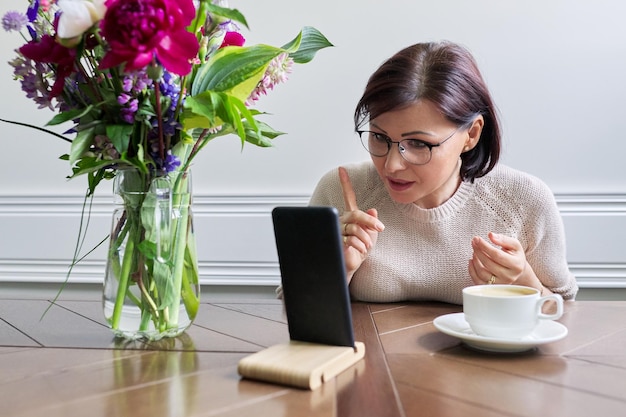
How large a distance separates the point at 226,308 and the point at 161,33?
1.96 ft

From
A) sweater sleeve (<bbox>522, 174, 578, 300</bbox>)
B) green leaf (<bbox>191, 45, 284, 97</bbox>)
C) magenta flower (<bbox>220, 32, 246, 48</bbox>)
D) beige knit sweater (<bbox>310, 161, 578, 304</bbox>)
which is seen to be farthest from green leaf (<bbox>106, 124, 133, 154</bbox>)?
sweater sleeve (<bbox>522, 174, 578, 300</bbox>)

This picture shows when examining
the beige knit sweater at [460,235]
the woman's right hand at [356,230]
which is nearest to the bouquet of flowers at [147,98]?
the woman's right hand at [356,230]

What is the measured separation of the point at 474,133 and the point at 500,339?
2.40 feet

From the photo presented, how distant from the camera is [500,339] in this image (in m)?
0.85

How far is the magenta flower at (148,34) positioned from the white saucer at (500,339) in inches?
19.2

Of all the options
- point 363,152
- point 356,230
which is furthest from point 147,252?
point 363,152

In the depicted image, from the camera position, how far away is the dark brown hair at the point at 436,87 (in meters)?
1.36

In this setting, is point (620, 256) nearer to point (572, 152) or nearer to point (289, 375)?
point (572, 152)

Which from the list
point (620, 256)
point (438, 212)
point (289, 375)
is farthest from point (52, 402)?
point (620, 256)

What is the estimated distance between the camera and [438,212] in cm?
152

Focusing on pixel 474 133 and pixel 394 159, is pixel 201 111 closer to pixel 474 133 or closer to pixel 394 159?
pixel 394 159

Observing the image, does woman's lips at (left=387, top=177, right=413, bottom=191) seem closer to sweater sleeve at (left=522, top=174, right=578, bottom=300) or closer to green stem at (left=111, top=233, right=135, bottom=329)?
sweater sleeve at (left=522, top=174, right=578, bottom=300)

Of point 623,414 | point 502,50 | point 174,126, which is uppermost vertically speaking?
point 502,50

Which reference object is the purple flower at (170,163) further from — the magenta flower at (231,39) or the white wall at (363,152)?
the white wall at (363,152)
